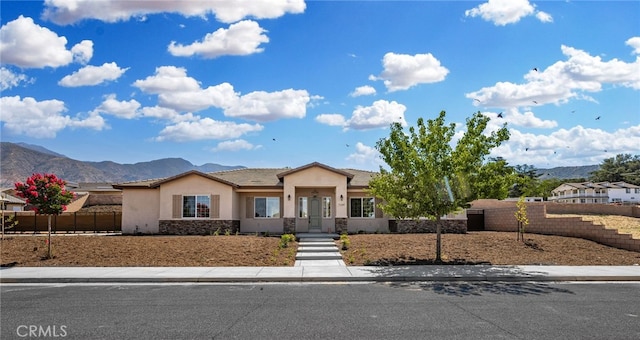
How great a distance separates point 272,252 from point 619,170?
97.8m

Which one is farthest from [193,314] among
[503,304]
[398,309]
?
[503,304]

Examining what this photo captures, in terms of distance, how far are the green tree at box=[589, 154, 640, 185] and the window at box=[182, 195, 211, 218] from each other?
86684 millimetres

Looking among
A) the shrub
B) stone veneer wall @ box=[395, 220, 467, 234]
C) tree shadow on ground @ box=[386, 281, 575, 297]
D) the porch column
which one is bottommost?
tree shadow on ground @ box=[386, 281, 575, 297]

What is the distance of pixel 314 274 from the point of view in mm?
14617

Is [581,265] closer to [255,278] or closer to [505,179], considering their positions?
[505,179]

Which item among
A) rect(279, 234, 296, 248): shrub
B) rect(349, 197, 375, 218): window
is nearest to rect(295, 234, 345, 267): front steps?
rect(279, 234, 296, 248): shrub

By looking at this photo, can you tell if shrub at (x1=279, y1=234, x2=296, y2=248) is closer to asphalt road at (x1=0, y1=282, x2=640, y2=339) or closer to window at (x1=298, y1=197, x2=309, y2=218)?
window at (x1=298, y1=197, x2=309, y2=218)

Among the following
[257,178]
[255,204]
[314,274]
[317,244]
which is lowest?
[314,274]

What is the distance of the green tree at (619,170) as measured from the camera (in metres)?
92.2

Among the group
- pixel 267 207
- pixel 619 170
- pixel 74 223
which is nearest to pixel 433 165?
pixel 267 207

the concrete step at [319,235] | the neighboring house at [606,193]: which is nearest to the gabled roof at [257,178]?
the concrete step at [319,235]

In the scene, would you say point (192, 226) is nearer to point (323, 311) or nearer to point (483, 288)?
point (483, 288)

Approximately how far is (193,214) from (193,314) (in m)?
17.6

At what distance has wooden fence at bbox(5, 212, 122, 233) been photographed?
30.4 meters
